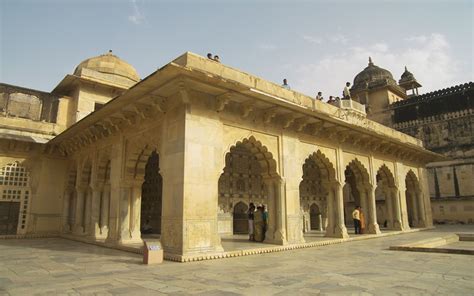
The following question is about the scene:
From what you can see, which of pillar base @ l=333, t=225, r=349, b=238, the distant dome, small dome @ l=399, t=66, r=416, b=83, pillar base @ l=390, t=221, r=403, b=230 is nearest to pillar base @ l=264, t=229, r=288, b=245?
pillar base @ l=333, t=225, r=349, b=238

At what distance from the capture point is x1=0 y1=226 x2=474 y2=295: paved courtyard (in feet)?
14.8

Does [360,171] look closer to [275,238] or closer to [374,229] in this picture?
[374,229]

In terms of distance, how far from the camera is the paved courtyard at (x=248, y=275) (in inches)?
178

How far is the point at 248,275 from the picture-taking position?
556 cm

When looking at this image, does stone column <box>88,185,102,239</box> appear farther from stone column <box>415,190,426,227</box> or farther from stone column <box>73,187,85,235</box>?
stone column <box>415,190,426,227</box>

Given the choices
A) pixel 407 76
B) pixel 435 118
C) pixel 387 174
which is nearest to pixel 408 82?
pixel 407 76

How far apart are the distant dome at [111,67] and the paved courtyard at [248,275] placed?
1227cm

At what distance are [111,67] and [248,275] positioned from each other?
16145mm

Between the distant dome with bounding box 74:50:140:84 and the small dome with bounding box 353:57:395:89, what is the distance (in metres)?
21.6

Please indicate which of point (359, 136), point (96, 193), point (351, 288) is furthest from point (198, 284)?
point (359, 136)

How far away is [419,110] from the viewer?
87.8ft

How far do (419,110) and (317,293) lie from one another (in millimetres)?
26571

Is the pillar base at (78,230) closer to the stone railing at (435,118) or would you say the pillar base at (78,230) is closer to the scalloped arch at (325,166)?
the scalloped arch at (325,166)

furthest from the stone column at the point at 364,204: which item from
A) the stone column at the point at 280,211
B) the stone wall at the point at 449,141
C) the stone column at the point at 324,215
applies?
the stone wall at the point at 449,141
